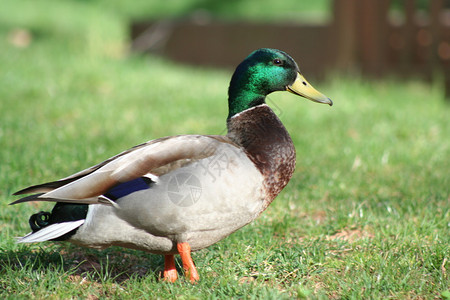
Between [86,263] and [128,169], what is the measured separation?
28.6 inches

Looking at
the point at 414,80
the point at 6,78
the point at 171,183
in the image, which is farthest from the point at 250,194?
the point at 414,80

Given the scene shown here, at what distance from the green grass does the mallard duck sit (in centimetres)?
24

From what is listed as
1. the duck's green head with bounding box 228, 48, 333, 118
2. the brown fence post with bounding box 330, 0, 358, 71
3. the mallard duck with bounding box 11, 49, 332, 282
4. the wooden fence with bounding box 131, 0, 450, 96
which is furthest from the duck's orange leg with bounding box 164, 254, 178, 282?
the brown fence post with bounding box 330, 0, 358, 71

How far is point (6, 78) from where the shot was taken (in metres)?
6.41

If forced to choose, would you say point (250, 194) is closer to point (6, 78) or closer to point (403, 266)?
point (403, 266)

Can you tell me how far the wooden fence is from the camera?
7.17 metres

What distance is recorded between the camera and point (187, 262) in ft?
8.80

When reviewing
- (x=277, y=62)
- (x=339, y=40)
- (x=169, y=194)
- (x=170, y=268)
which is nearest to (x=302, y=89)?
(x=277, y=62)

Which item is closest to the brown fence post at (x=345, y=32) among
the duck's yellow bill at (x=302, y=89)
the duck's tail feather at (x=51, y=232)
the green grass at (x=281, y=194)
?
the green grass at (x=281, y=194)

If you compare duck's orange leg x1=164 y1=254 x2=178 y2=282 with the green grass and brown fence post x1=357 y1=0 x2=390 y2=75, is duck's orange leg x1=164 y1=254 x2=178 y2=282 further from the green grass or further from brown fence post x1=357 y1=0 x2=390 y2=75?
brown fence post x1=357 y1=0 x2=390 y2=75

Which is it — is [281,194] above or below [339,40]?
below

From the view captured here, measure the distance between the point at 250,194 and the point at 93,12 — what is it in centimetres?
975

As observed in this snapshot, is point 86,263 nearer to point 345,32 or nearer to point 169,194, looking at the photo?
point 169,194

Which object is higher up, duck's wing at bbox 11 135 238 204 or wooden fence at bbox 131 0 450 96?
duck's wing at bbox 11 135 238 204
